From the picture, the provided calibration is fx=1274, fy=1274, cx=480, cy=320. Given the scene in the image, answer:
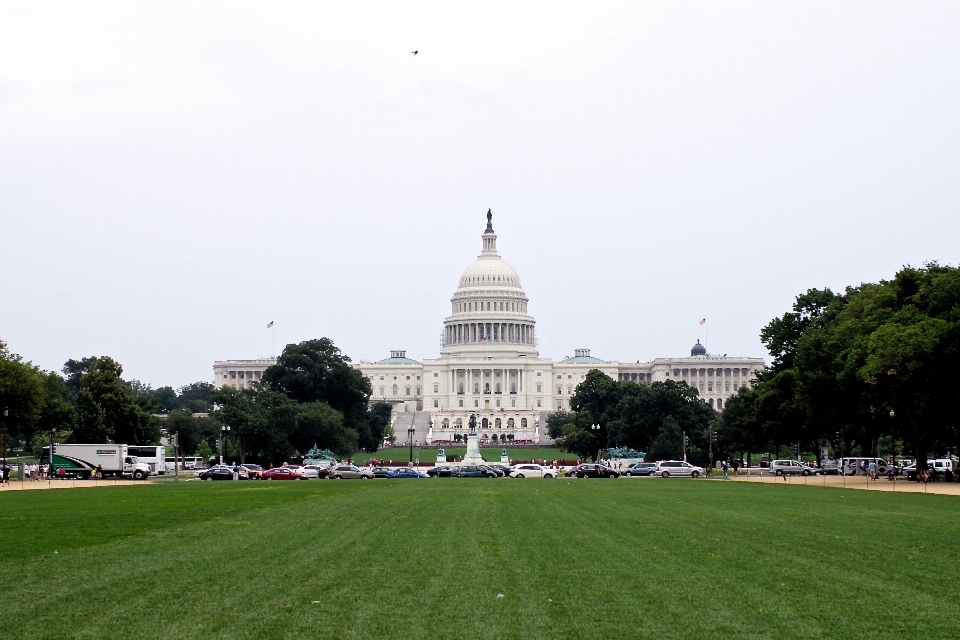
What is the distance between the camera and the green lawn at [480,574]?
46.0ft

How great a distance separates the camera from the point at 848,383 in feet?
194

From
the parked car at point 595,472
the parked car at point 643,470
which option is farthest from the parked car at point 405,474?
the parked car at point 643,470

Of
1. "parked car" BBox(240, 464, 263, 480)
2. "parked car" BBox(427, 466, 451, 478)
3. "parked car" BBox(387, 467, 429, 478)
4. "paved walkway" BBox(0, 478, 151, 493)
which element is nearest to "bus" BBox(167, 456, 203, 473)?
"parked car" BBox(240, 464, 263, 480)

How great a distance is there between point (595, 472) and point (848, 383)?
2099 centimetres

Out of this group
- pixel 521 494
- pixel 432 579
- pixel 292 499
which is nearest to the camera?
pixel 432 579

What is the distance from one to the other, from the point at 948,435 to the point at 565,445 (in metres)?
66.3

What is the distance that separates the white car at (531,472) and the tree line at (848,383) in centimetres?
1418

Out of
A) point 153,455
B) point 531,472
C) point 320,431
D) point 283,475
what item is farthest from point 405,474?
point 320,431

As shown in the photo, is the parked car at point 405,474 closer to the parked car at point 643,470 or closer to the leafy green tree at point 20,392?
the parked car at point 643,470

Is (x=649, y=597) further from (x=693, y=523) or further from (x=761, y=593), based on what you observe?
(x=693, y=523)

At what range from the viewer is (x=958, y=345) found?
51.8m

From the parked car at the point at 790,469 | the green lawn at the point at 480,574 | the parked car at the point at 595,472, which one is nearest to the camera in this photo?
the green lawn at the point at 480,574

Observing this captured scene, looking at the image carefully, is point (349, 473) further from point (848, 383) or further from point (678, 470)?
point (848, 383)

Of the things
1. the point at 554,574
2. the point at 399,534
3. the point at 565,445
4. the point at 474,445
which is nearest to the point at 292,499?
the point at 399,534
